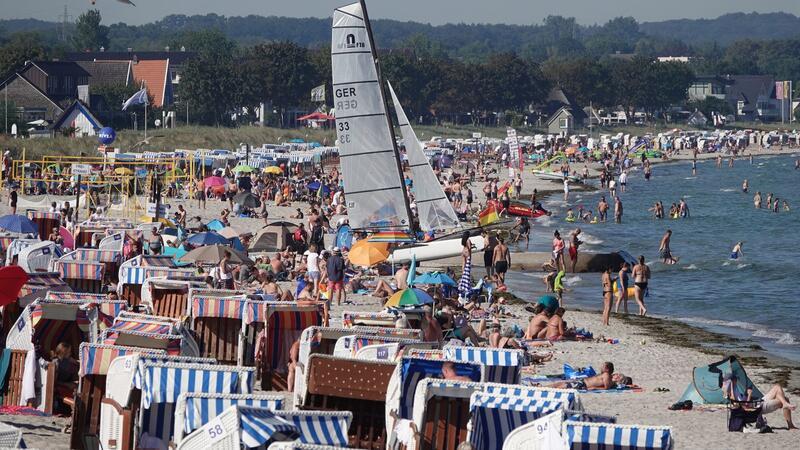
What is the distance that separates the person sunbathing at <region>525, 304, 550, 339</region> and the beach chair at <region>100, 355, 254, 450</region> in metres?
12.3

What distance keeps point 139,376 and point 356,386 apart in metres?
1.84

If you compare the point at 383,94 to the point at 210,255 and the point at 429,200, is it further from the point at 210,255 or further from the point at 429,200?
the point at 210,255

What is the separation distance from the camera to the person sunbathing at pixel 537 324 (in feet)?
73.3

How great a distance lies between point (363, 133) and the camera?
2780cm

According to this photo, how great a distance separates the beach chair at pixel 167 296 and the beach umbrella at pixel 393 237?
1129 cm

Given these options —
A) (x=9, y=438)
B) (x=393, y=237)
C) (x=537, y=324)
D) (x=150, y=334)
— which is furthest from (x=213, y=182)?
(x=9, y=438)

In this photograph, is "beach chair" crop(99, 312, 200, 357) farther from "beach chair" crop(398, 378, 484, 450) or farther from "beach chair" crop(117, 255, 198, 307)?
"beach chair" crop(117, 255, 198, 307)

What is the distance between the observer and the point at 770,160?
121m

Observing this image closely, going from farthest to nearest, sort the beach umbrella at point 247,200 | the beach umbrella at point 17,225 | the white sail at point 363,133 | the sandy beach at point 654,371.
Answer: the beach umbrella at point 247,200, the white sail at point 363,133, the beach umbrella at point 17,225, the sandy beach at point 654,371

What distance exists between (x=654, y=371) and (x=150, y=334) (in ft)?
33.2

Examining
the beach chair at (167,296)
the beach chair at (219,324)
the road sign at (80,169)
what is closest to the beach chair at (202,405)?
the beach chair at (219,324)

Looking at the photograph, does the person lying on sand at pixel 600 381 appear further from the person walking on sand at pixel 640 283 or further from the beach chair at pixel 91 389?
the person walking on sand at pixel 640 283

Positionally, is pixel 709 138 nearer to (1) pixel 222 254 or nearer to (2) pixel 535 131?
(2) pixel 535 131

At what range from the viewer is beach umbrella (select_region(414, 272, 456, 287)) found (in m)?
25.0
